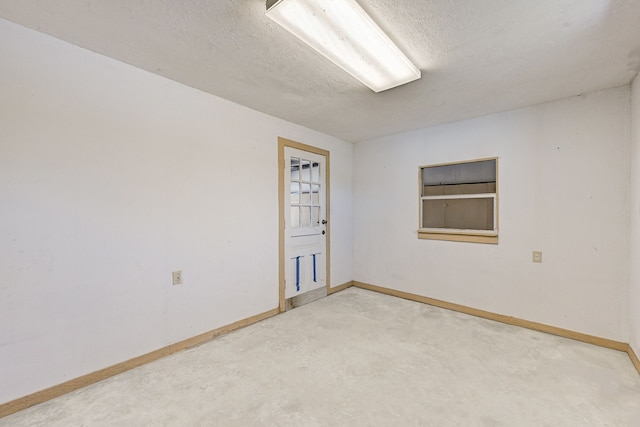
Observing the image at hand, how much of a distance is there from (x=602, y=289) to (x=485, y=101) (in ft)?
6.71

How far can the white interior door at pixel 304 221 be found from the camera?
11.1 feet

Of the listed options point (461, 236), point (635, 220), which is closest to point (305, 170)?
point (461, 236)

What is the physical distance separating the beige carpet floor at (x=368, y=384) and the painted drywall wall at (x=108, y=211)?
0.99ft

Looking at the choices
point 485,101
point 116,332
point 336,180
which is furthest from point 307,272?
point 485,101

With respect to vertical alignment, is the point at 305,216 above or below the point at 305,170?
below

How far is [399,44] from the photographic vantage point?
1789 millimetres

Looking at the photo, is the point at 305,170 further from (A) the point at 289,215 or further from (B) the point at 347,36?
(B) the point at 347,36

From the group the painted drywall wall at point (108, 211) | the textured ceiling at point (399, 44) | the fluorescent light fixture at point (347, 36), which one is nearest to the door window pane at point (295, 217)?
the painted drywall wall at point (108, 211)

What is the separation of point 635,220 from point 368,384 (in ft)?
8.34

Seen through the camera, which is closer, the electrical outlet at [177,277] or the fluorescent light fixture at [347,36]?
the fluorescent light fixture at [347,36]

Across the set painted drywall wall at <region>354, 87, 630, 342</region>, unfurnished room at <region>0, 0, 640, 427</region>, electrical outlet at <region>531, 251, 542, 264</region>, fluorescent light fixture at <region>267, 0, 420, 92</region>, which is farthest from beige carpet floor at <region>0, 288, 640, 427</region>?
fluorescent light fixture at <region>267, 0, 420, 92</region>

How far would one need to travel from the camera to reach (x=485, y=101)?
2.70m

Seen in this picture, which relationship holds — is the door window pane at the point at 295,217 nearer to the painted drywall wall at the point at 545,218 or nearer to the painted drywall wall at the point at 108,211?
the painted drywall wall at the point at 108,211

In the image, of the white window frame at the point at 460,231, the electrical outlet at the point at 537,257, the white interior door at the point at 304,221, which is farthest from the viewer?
the white interior door at the point at 304,221
